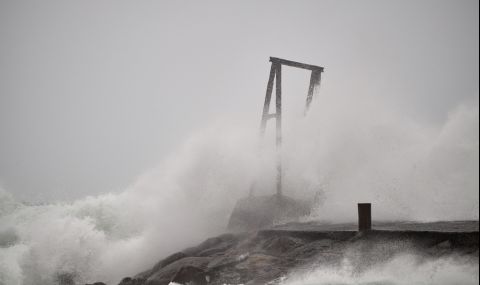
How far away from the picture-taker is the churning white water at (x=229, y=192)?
471 inches

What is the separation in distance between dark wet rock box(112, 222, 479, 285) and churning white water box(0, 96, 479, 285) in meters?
3.12

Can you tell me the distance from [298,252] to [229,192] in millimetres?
7845

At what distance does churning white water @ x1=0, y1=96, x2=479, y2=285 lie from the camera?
471 inches

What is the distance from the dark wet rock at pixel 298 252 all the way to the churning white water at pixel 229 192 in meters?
3.12

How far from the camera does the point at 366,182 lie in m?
13.6

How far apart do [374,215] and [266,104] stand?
625cm

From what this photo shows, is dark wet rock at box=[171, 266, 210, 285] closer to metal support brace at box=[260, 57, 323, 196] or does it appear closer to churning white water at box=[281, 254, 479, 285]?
churning white water at box=[281, 254, 479, 285]

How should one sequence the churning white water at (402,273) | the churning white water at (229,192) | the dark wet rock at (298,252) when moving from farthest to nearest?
the churning white water at (229,192) → the dark wet rock at (298,252) → the churning white water at (402,273)

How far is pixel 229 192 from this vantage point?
14961 mm

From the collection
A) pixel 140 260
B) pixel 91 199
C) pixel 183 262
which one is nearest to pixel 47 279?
pixel 140 260

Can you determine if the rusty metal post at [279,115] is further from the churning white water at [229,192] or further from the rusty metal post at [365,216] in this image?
the rusty metal post at [365,216]

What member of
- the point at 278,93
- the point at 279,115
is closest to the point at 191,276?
the point at 279,115

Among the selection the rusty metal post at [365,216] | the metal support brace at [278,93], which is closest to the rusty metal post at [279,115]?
the metal support brace at [278,93]

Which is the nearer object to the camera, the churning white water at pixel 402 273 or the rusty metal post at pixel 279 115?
the churning white water at pixel 402 273
